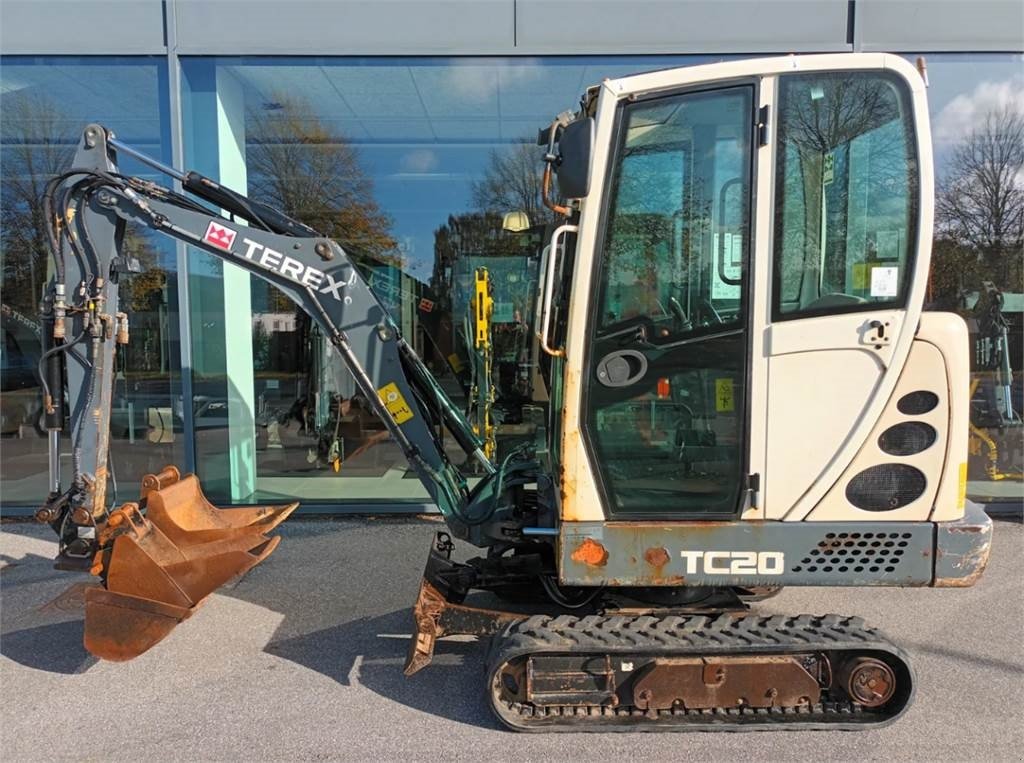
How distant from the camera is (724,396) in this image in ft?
9.36

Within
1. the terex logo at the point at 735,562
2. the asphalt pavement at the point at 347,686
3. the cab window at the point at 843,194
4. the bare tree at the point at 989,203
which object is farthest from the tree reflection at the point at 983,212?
the terex logo at the point at 735,562

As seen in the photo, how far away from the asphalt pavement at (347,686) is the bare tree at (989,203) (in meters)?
3.13

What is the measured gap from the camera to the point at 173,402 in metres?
6.45

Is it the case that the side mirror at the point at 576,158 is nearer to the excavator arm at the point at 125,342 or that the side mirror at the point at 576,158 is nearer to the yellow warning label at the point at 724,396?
the yellow warning label at the point at 724,396

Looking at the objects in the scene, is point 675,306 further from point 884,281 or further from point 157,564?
point 157,564

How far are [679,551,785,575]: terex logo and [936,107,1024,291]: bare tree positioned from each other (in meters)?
5.07

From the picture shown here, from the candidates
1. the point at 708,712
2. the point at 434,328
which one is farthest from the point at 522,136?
the point at 708,712

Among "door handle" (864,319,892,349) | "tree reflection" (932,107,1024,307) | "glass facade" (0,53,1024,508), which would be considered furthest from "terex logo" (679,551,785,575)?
"tree reflection" (932,107,1024,307)

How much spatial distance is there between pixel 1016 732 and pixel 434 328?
18.0 feet

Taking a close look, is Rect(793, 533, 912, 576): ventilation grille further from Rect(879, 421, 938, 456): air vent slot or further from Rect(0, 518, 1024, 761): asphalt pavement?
Rect(0, 518, 1024, 761): asphalt pavement

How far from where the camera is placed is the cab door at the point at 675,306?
110 inches

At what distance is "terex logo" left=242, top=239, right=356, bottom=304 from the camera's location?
3469 mm

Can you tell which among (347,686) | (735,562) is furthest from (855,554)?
(347,686)

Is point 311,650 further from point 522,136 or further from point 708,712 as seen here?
point 522,136
